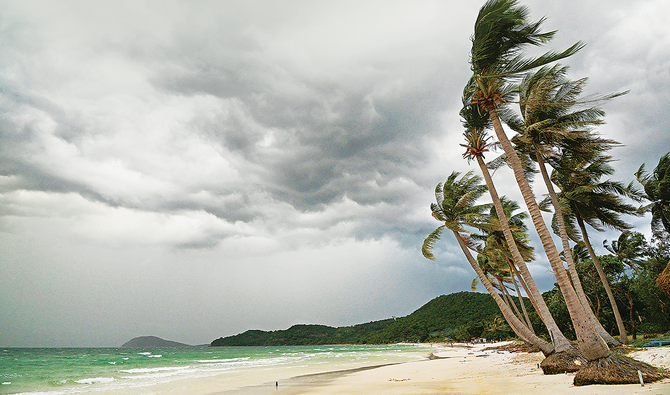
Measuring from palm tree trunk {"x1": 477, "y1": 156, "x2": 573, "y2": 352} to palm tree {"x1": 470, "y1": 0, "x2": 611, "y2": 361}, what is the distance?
1.90m

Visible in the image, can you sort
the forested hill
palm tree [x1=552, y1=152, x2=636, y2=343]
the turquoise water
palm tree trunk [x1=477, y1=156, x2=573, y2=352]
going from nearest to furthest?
palm tree trunk [x1=477, y1=156, x2=573, y2=352] → palm tree [x1=552, y1=152, x2=636, y2=343] → the turquoise water → the forested hill

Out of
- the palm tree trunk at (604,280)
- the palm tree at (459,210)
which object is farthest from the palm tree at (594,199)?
Result: the palm tree at (459,210)

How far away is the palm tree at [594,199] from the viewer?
14770 millimetres

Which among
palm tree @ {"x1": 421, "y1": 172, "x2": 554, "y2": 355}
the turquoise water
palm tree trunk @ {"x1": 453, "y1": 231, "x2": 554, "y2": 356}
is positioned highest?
palm tree @ {"x1": 421, "y1": 172, "x2": 554, "y2": 355}

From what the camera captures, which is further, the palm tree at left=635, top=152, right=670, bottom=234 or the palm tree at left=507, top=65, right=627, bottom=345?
the palm tree at left=635, top=152, right=670, bottom=234

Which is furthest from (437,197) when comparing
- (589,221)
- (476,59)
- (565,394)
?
(565,394)

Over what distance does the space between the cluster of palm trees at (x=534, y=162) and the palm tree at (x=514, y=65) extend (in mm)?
26

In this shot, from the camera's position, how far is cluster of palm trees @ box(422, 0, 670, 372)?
9227 mm

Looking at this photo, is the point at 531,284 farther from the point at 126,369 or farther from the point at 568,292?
the point at 126,369

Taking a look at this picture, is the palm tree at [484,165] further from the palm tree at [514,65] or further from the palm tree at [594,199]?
the palm tree at [594,199]

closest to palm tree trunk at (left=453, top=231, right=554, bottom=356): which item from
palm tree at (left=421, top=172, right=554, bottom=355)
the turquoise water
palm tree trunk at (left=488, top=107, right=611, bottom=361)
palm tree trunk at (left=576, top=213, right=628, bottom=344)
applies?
palm tree at (left=421, top=172, right=554, bottom=355)

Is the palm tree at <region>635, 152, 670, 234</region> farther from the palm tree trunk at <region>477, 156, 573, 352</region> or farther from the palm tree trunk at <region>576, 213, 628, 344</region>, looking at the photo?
the palm tree trunk at <region>477, 156, 573, 352</region>

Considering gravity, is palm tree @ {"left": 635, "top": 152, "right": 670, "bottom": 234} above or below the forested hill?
above

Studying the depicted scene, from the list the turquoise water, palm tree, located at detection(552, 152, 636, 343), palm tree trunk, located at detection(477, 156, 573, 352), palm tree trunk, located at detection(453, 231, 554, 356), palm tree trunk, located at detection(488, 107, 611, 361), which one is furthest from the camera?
the turquoise water
